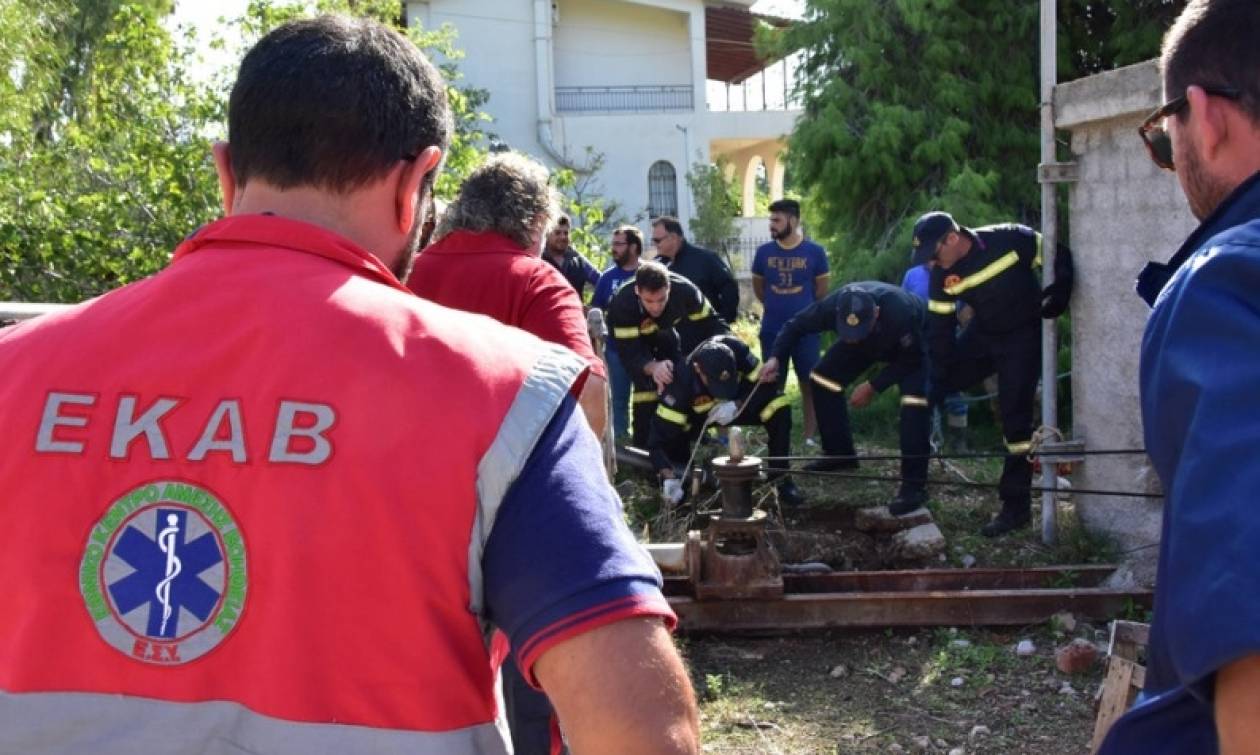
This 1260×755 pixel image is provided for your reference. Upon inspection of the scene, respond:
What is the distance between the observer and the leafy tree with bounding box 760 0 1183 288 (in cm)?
1198

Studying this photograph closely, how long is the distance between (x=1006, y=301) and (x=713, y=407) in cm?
205

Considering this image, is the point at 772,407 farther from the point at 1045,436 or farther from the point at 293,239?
the point at 293,239

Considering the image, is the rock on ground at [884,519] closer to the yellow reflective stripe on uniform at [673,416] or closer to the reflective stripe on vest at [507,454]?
the yellow reflective stripe on uniform at [673,416]

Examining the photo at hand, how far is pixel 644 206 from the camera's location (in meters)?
26.8

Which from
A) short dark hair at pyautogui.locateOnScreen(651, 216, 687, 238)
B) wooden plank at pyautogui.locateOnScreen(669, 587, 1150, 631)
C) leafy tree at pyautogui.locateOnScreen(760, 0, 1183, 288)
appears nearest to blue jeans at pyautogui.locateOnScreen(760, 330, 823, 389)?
short dark hair at pyautogui.locateOnScreen(651, 216, 687, 238)

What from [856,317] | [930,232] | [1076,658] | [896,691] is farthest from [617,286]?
[1076,658]

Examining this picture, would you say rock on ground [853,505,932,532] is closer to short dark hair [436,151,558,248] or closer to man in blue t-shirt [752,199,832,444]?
man in blue t-shirt [752,199,832,444]

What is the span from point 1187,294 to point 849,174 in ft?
37.4

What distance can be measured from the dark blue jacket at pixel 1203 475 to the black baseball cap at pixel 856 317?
22.6 ft

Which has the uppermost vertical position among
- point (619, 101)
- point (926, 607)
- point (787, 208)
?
point (619, 101)

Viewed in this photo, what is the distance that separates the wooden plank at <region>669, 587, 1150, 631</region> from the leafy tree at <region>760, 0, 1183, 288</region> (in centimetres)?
601

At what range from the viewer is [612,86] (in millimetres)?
27578

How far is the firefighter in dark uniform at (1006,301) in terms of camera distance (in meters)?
7.55

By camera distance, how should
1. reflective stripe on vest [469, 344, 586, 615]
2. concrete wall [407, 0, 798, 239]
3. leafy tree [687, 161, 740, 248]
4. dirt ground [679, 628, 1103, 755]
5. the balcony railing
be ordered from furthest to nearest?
the balcony railing → concrete wall [407, 0, 798, 239] → leafy tree [687, 161, 740, 248] → dirt ground [679, 628, 1103, 755] → reflective stripe on vest [469, 344, 586, 615]
